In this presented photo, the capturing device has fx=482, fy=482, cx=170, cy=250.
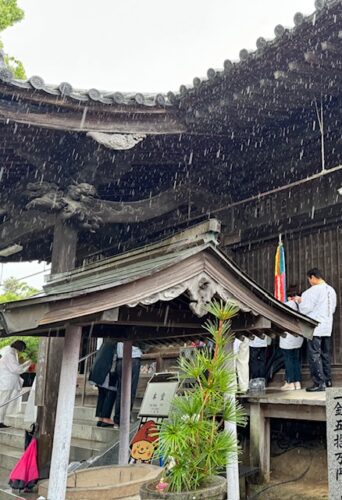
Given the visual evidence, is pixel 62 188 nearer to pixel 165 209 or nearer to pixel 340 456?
pixel 165 209

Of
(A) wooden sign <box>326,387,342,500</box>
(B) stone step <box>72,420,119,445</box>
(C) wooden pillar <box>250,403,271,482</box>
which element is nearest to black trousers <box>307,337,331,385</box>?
(C) wooden pillar <box>250,403,271,482</box>

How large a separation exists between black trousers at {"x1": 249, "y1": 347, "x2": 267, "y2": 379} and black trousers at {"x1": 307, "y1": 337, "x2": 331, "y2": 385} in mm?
1109

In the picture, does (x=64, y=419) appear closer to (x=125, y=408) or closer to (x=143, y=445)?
(x=125, y=408)

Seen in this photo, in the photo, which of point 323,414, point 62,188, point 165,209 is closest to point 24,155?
point 62,188

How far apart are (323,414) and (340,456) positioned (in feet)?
4.24

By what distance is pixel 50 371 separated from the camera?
6.82 metres

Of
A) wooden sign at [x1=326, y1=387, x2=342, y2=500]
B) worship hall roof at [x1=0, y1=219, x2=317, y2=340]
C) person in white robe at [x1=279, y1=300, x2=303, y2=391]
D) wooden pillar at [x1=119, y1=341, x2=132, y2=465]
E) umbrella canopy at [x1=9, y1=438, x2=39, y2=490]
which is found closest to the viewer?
worship hall roof at [x1=0, y1=219, x2=317, y2=340]

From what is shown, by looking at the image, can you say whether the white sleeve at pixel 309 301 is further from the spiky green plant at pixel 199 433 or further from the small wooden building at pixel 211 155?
the spiky green plant at pixel 199 433

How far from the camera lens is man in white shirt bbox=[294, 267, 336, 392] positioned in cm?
640

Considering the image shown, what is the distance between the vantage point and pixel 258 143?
24.9ft

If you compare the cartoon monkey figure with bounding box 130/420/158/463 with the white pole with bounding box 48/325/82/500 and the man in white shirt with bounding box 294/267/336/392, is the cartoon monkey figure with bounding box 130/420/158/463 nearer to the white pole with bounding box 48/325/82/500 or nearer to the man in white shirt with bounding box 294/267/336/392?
the man in white shirt with bounding box 294/267/336/392

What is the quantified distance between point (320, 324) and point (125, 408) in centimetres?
289

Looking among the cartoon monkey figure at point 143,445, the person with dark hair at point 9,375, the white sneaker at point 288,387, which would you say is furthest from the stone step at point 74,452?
the white sneaker at point 288,387

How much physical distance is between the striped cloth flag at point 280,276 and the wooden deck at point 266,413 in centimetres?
170
